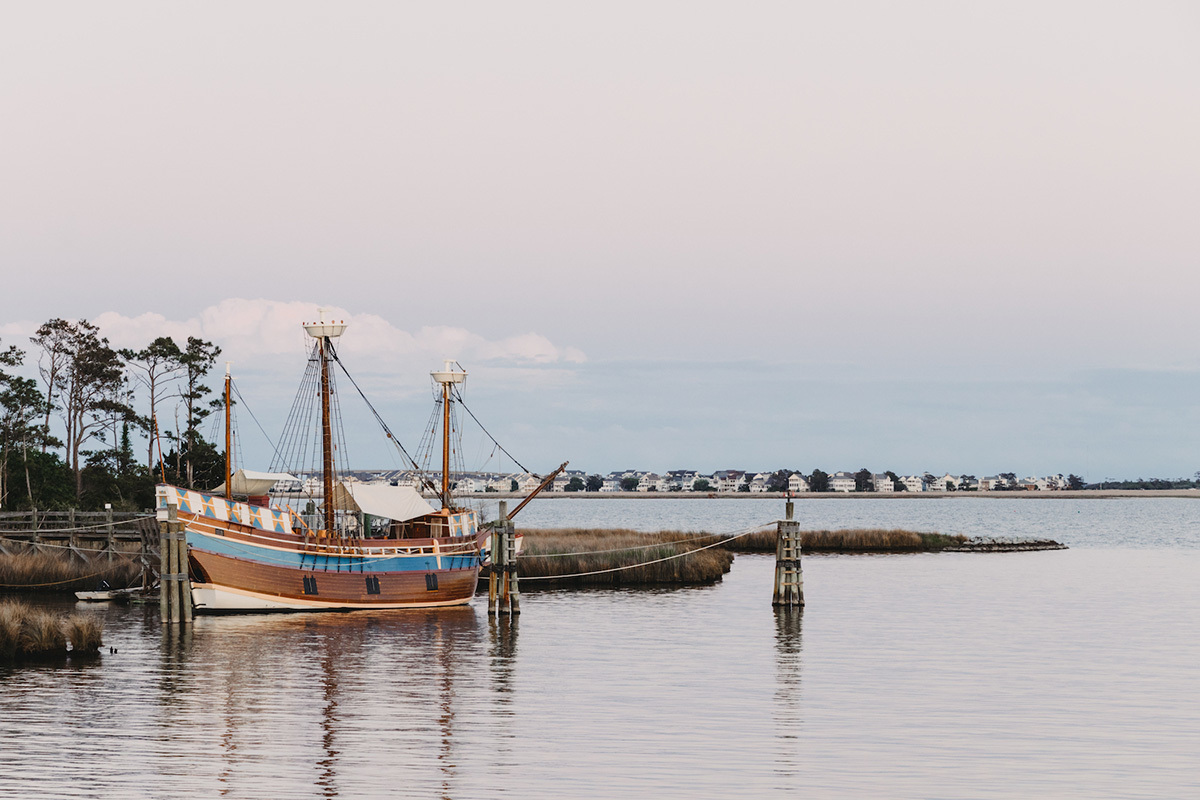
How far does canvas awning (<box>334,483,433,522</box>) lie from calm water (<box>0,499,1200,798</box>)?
386 centimetres

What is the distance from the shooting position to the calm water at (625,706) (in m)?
19.6

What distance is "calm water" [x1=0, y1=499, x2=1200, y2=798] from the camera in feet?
64.3

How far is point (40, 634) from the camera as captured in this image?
3109 centimetres

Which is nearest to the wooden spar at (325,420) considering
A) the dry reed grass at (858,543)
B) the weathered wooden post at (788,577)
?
the weathered wooden post at (788,577)

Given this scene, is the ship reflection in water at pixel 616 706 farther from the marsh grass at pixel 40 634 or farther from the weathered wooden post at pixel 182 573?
the weathered wooden post at pixel 182 573

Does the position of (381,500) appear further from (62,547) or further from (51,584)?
(62,547)

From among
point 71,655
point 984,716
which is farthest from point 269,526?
point 984,716

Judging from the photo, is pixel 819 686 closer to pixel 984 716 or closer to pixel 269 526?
pixel 984 716

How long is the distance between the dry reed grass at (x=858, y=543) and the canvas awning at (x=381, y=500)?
4362cm

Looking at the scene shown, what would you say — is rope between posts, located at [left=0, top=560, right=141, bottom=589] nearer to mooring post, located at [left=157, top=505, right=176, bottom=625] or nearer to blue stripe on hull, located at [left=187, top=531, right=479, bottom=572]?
blue stripe on hull, located at [left=187, top=531, right=479, bottom=572]

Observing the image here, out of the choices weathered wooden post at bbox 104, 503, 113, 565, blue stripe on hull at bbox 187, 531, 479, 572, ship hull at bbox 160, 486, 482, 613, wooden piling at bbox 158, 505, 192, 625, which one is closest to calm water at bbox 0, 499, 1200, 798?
wooden piling at bbox 158, 505, 192, 625

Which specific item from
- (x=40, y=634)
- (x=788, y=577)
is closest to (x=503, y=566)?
(x=788, y=577)

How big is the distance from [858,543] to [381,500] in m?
Result: 49.7

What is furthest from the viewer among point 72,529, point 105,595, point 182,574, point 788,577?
point 72,529
